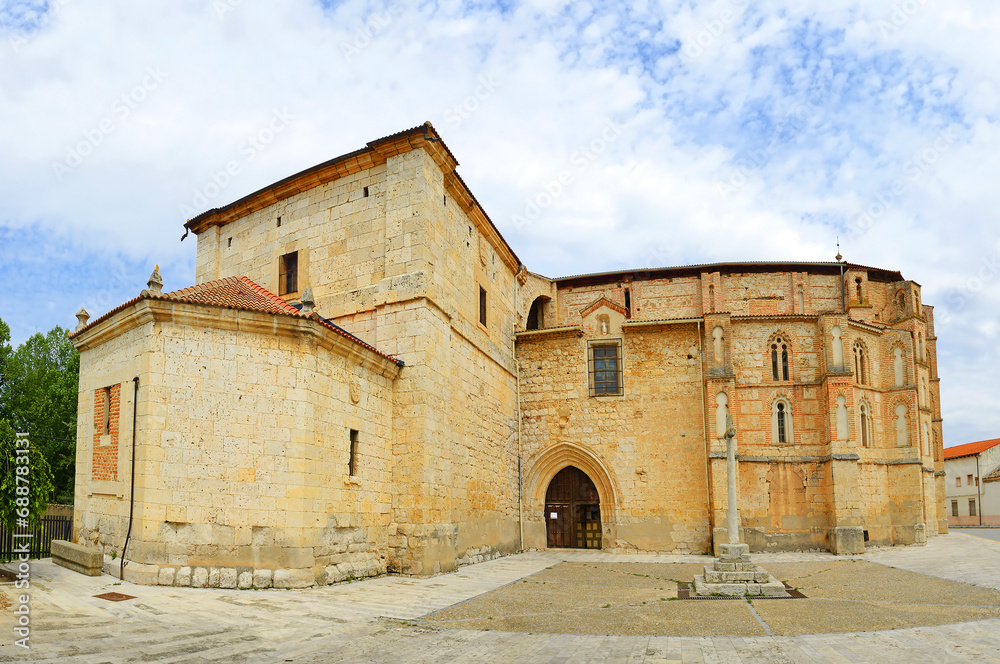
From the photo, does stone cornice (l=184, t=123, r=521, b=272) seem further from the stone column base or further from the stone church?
the stone column base

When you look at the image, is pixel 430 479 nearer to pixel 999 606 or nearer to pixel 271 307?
pixel 271 307

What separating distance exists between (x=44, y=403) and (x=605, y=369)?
78.5ft

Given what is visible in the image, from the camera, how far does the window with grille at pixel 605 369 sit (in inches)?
899

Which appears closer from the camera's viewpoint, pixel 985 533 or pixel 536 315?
pixel 536 315

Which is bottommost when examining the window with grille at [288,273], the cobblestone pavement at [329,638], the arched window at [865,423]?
the cobblestone pavement at [329,638]

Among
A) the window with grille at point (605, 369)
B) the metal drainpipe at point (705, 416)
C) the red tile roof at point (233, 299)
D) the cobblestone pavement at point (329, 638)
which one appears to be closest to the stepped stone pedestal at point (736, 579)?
the cobblestone pavement at point (329, 638)

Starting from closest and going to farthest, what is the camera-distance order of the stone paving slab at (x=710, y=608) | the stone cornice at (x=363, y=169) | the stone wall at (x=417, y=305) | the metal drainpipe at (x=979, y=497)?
the stone paving slab at (x=710, y=608) → the stone wall at (x=417, y=305) → the stone cornice at (x=363, y=169) → the metal drainpipe at (x=979, y=497)

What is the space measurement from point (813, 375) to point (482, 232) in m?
11.5

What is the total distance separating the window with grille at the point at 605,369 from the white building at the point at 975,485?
38.9 m

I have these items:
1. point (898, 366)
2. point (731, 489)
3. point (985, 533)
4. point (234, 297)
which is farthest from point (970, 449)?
point (234, 297)

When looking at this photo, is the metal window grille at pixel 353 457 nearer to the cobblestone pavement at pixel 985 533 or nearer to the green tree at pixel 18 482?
the green tree at pixel 18 482

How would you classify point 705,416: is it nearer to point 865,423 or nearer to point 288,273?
point 865,423

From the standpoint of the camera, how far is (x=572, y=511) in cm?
2277

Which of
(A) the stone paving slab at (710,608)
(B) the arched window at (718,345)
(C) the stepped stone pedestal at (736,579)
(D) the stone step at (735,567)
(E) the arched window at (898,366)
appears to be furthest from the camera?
(E) the arched window at (898,366)
